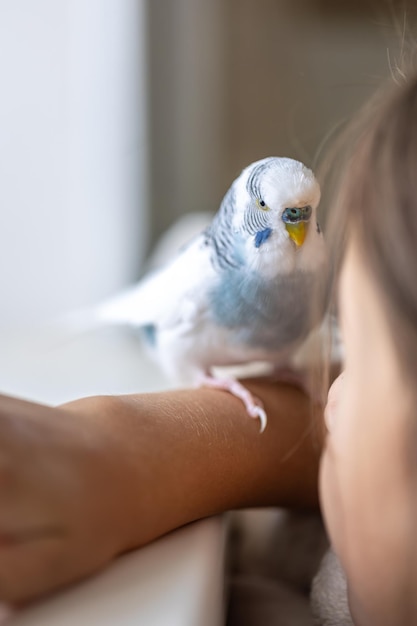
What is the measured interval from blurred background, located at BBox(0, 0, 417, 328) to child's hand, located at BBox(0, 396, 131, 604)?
1235 millimetres

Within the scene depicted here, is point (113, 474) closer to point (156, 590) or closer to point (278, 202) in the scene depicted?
point (156, 590)

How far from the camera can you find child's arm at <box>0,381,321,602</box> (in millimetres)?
334

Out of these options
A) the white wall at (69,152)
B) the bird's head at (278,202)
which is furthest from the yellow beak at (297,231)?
the white wall at (69,152)

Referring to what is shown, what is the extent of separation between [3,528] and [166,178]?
1.47 m

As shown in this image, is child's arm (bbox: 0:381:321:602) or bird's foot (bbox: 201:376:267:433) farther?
bird's foot (bbox: 201:376:267:433)

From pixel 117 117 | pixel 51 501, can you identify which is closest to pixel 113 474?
pixel 51 501

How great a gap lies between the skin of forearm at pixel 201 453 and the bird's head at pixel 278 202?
0.44ft

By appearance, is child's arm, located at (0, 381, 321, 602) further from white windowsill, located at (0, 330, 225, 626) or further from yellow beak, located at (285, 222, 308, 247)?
yellow beak, located at (285, 222, 308, 247)

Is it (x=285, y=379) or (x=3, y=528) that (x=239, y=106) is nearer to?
(x=285, y=379)

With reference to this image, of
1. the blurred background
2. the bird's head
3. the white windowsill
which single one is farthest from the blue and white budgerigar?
the blurred background

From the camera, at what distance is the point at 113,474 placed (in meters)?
0.37

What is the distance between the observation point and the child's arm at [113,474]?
0.33 meters

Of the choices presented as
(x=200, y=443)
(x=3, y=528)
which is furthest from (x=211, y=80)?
(x=3, y=528)

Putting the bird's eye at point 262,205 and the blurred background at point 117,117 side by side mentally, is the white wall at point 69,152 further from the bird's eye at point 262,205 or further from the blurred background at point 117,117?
the bird's eye at point 262,205
